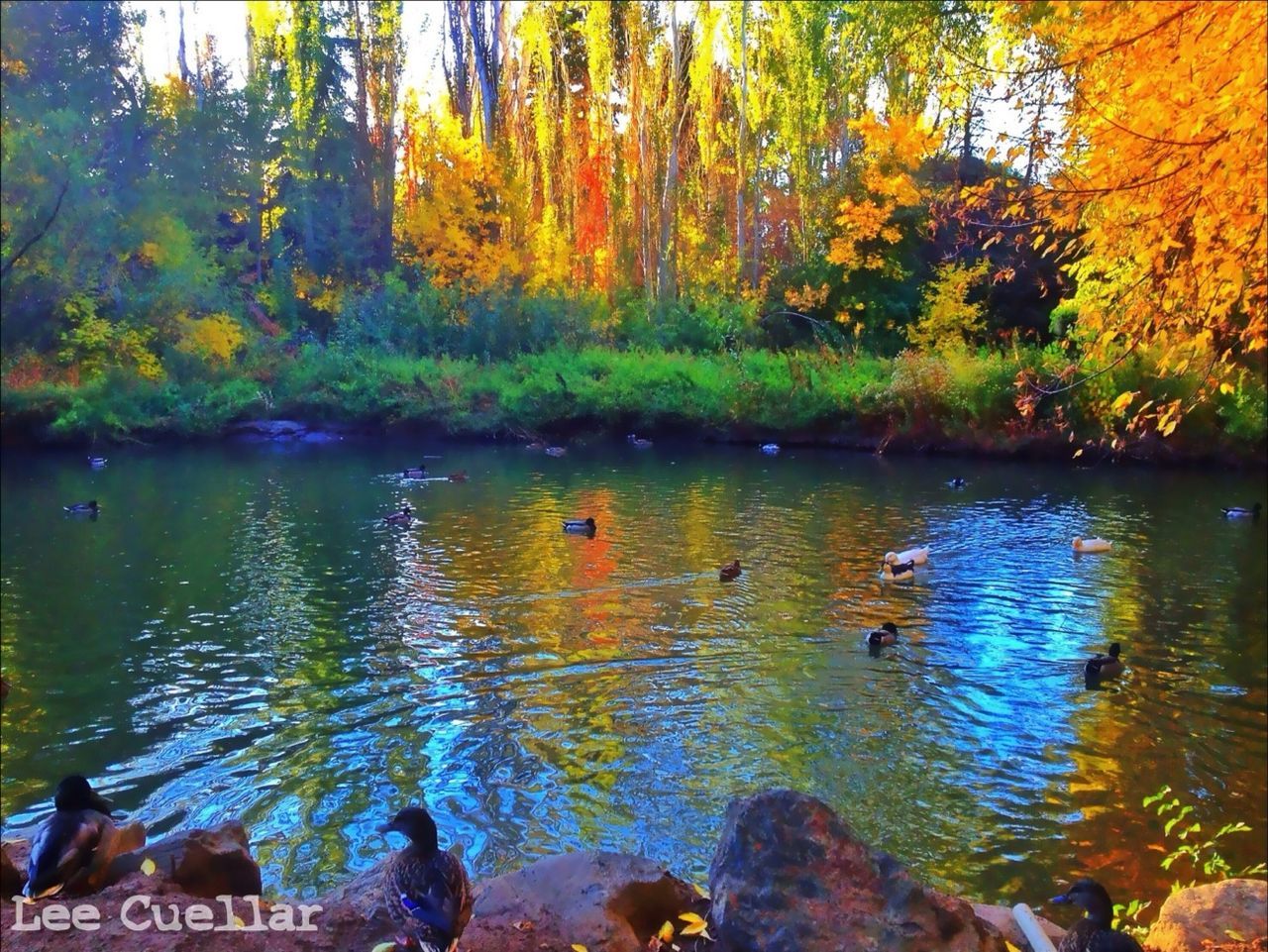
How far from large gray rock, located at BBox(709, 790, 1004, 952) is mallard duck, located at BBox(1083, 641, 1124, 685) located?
637 cm

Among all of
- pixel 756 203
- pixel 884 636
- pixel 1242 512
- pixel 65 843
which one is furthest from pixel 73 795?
pixel 756 203

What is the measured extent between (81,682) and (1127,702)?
10.0 m

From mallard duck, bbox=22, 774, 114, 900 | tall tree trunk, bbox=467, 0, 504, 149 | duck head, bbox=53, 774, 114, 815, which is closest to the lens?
mallard duck, bbox=22, 774, 114, 900

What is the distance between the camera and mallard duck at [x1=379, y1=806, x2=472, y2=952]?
A: 380 centimetres

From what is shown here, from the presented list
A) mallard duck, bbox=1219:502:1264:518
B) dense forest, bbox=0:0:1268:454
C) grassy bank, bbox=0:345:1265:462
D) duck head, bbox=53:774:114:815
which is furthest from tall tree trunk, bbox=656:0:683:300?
duck head, bbox=53:774:114:815

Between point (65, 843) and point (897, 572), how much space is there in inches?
434

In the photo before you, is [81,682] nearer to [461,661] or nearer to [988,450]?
[461,661]

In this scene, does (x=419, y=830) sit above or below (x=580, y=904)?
above

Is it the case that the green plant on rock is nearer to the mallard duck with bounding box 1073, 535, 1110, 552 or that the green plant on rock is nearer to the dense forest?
the dense forest

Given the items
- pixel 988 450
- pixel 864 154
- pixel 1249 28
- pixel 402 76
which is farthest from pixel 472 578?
pixel 402 76

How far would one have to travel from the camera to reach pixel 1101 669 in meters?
9.62

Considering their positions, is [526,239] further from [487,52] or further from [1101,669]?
[1101,669]

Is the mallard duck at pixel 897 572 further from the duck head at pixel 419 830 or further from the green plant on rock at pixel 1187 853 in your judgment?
the duck head at pixel 419 830

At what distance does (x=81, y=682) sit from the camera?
31.6 feet
